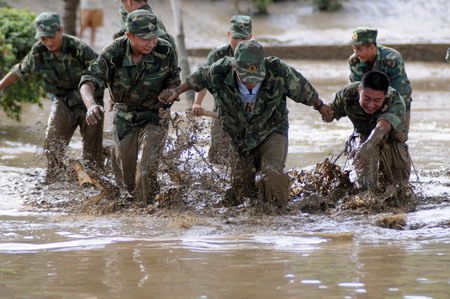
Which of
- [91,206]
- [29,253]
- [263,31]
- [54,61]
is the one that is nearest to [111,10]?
[263,31]

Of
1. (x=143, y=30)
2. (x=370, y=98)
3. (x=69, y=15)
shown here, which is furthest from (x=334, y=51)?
(x=143, y=30)

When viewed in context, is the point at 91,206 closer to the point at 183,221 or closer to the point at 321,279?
the point at 183,221

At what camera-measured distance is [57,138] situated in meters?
8.98

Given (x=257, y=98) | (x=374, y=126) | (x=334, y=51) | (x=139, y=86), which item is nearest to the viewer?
(x=257, y=98)

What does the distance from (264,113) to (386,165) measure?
52.0 inches

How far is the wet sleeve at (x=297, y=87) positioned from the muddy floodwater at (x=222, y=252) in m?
0.95

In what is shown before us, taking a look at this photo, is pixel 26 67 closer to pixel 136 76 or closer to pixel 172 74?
pixel 136 76

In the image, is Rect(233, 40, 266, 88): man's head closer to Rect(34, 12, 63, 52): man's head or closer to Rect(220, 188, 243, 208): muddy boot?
Rect(220, 188, 243, 208): muddy boot

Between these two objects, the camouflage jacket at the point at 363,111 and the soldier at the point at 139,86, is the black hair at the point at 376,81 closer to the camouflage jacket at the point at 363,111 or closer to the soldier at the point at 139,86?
the camouflage jacket at the point at 363,111

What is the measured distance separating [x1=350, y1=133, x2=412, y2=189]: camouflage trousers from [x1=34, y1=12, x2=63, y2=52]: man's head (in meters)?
3.13

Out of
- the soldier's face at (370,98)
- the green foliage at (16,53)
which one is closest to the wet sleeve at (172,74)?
the soldier's face at (370,98)

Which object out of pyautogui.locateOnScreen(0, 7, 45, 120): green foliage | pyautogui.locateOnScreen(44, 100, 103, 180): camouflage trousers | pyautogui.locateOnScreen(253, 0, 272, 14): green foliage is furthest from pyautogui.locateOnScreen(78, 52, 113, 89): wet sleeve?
pyautogui.locateOnScreen(253, 0, 272, 14): green foliage

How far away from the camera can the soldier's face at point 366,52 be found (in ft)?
26.7

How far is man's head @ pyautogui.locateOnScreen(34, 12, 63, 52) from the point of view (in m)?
8.56
